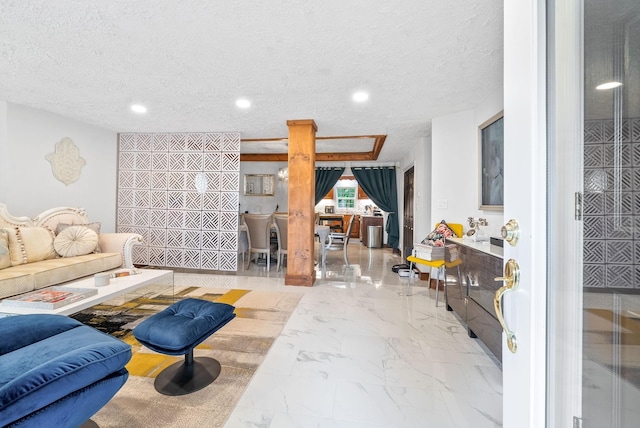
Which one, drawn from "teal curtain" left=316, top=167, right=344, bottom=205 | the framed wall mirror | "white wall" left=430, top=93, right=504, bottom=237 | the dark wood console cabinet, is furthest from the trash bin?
the dark wood console cabinet

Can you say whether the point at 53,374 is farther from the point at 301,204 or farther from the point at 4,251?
the point at 301,204

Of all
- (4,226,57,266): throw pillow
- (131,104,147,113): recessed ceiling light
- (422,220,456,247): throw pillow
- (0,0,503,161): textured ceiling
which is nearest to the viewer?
(0,0,503,161): textured ceiling

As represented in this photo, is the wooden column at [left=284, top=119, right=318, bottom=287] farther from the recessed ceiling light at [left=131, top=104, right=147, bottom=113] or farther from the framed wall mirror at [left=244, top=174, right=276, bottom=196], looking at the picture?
the framed wall mirror at [left=244, top=174, right=276, bottom=196]

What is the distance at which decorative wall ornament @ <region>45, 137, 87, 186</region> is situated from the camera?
Answer: 149 inches

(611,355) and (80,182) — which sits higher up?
(80,182)

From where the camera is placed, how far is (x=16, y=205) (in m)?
3.44

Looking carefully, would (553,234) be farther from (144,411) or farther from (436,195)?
(436,195)

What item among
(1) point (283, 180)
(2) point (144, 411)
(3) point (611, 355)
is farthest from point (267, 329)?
(1) point (283, 180)

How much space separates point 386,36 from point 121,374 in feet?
8.21

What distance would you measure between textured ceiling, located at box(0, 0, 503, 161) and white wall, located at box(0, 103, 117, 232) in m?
0.29

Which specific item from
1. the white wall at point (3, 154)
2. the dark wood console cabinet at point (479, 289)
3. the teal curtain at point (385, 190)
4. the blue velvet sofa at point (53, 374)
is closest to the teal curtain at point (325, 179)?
the teal curtain at point (385, 190)

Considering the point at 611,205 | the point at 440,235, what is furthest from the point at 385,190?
the point at 611,205

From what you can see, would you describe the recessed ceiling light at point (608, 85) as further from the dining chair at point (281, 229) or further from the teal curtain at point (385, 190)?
the teal curtain at point (385, 190)

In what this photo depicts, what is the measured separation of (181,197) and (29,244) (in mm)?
1957
